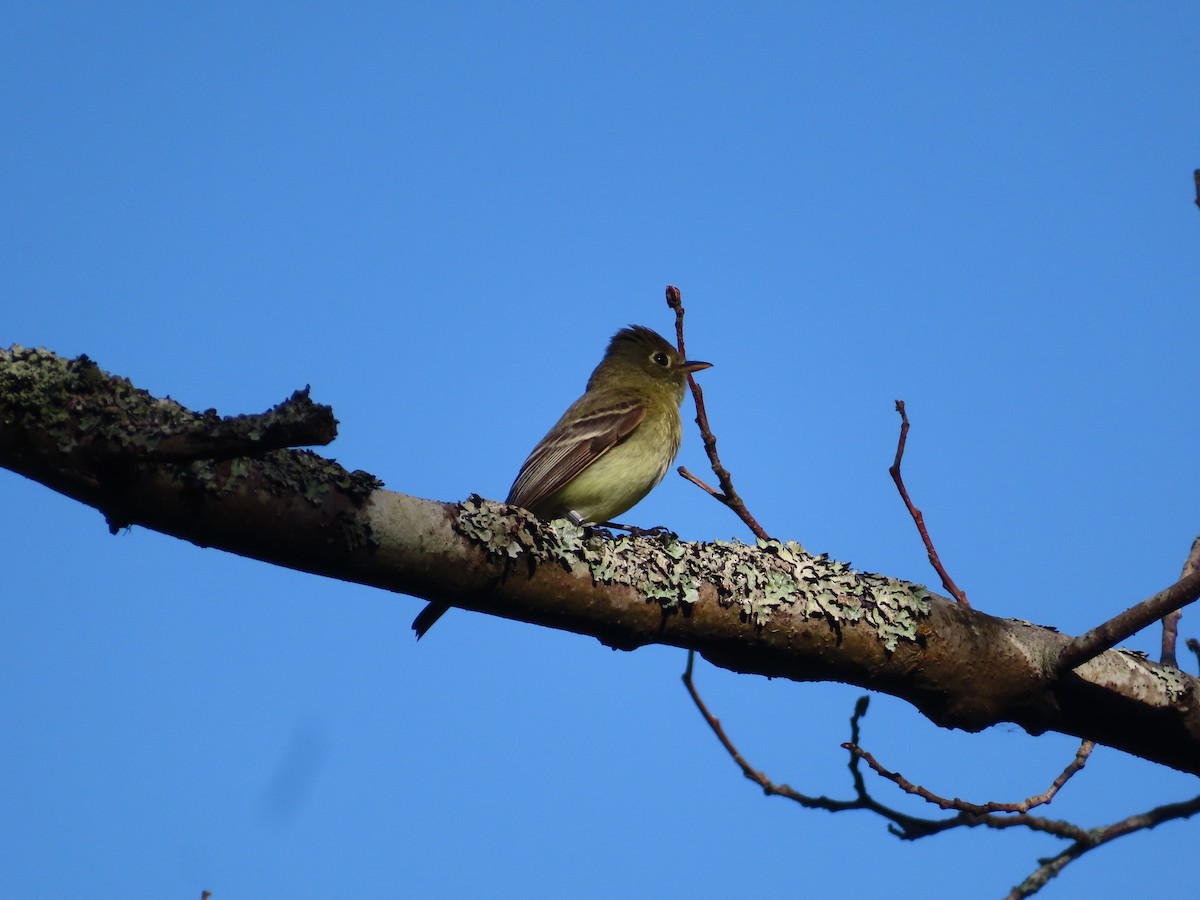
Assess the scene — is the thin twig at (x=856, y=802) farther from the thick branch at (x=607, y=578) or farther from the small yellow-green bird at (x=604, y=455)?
the small yellow-green bird at (x=604, y=455)

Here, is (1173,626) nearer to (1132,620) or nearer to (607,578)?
(1132,620)

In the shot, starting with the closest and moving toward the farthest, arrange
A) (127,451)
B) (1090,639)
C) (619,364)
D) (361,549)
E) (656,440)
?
(127,451) → (361,549) → (1090,639) → (656,440) → (619,364)

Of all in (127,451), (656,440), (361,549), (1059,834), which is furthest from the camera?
(656,440)

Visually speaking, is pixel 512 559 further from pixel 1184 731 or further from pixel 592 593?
pixel 1184 731

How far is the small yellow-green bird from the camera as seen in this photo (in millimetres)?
7902

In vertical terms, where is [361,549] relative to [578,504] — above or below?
below

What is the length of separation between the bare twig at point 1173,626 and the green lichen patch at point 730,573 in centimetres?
111

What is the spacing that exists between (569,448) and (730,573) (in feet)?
13.6

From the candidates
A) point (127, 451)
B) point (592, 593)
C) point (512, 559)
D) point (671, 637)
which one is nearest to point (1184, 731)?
point (671, 637)

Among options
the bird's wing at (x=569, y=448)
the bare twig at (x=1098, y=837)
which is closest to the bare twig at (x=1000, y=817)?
the bare twig at (x=1098, y=837)

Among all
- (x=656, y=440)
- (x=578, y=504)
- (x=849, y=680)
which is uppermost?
(x=656, y=440)

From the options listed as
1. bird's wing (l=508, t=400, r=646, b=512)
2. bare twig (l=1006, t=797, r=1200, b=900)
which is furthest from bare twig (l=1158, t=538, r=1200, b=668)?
bird's wing (l=508, t=400, r=646, b=512)

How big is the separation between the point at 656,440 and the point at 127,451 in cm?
581

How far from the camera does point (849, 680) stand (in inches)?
163
